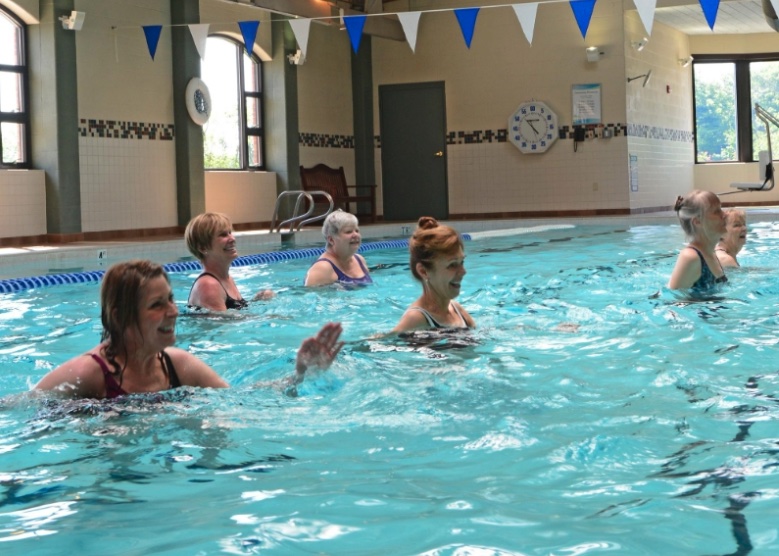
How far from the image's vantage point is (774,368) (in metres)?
4.02

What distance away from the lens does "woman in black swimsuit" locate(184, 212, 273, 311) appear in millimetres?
5434

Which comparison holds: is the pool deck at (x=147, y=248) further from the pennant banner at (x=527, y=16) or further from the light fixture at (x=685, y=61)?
the light fixture at (x=685, y=61)

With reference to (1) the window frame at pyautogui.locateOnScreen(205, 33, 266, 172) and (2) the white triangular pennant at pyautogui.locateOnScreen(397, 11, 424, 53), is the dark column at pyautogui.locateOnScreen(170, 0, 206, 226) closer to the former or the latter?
(1) the window frame at pyautogui.locateOnScreen(205, 33, 266, 172)

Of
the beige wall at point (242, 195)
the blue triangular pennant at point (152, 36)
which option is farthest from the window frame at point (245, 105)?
the blue triangular pennant at point (152, 36)

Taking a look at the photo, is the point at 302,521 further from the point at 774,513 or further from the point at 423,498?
the point at 774,513

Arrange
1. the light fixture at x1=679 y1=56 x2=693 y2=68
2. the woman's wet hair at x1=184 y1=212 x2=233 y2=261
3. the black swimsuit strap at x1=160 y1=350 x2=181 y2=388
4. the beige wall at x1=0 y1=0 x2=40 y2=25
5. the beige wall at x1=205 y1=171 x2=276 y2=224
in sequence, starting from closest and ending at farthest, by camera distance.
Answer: the black swimsuit strap at x1=160 y1=350 x2=181 y2=388 → the woman's wet hair at x1=184 y1=212 x2=233 y2=261 → the beige wall at x1=0 y1=0 x2=40 y2=25 → the beige wall at x1=205 y1=171 x2=276 y2=224 → the light fixture at x1=679 y1=56 x2=693 y2=68

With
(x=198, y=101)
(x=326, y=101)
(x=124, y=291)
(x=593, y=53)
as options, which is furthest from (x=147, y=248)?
(x=593, y=53)

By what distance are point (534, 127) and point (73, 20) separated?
795 cm

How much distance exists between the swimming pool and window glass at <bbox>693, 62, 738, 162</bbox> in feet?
51.4

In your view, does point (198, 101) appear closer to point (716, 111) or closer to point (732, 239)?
point (732, 239)

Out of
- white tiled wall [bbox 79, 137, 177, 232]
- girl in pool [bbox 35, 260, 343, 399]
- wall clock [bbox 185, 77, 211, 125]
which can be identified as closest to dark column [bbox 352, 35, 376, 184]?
wall clock [bbox 185, 77, 211, 125]

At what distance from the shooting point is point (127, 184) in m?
13.1

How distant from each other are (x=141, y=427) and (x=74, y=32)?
9.90 m

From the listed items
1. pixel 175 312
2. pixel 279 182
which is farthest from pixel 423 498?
pixel 279 182
